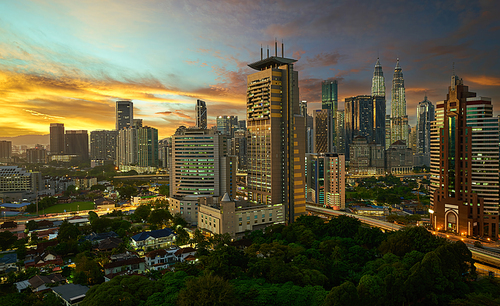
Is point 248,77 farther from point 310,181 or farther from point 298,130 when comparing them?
point 310,181

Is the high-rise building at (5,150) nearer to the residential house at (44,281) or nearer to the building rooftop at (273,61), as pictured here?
the building rooftop at (273,61)

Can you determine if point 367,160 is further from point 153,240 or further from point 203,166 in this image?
point 153,240

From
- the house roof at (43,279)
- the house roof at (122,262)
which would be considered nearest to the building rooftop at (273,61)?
the house roof at (122,262)

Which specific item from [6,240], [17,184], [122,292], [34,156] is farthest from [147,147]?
[122,292]

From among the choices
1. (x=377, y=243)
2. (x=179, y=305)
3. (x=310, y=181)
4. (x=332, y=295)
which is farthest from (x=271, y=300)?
(x=310, y=181)

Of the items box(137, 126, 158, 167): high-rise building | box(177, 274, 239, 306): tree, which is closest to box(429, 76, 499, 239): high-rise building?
box(177, 274, 239, 306): tree

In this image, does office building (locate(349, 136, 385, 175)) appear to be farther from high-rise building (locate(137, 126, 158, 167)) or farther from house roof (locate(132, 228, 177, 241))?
house roof (locate(132, 228, 177, 241))
